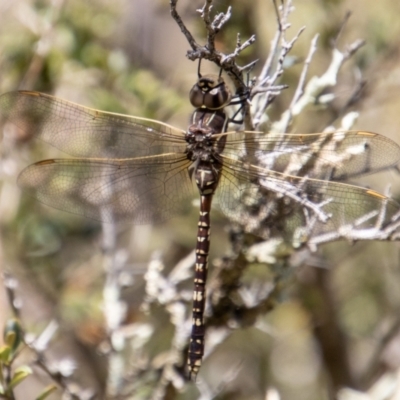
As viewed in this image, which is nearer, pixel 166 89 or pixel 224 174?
pixel 224 174

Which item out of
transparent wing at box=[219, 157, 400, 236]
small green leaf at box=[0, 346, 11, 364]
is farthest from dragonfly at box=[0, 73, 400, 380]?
small green leaf at box=[0, 346, 11, 364]

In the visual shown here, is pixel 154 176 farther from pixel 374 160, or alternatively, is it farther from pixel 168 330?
pixel 168 330

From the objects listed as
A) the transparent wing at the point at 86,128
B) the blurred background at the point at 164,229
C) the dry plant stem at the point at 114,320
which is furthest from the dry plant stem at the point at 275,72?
the dry plant stem at the point at 114,320

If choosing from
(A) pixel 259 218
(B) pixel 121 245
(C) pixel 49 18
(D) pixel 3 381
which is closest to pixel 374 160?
(A) pixel 259 218

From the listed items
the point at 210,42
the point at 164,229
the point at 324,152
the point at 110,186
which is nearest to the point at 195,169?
the point at 110,186

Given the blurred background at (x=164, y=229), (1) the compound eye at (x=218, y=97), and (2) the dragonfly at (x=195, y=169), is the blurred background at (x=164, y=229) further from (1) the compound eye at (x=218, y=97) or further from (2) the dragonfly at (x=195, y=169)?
(1) the compound eye at (x=218, y=97)

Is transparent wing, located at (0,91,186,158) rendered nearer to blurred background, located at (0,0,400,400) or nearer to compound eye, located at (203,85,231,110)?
compound eye, located at (203,85,231,110)

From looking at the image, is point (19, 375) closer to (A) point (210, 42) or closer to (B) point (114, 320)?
(B) point (114, 320)
